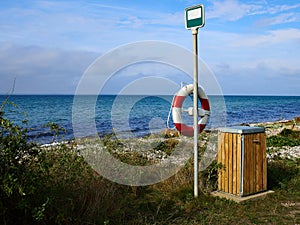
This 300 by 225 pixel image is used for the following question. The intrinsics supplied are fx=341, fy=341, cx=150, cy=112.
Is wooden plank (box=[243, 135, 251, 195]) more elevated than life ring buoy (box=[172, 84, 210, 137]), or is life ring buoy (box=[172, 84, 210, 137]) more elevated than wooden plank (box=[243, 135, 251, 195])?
life ring buoy (box=[172, 84, 210, 137])

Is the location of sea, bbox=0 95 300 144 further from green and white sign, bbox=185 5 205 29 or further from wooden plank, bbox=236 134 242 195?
green and white sign, bbox=185 5 205 29

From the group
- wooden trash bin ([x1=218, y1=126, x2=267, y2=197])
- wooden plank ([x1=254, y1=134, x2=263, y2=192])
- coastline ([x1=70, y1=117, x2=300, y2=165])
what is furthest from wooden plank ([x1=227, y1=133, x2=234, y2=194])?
coastline ([x1=70, y1=117, x2=300, y2=165])

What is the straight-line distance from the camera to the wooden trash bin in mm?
4699

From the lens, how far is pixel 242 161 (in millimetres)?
4684

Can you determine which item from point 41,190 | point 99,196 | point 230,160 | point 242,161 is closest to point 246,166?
point 242,161

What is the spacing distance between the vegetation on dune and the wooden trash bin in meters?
0.22

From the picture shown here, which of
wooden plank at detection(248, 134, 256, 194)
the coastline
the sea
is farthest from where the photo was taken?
the coastline

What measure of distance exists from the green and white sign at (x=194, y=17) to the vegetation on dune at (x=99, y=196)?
215cm

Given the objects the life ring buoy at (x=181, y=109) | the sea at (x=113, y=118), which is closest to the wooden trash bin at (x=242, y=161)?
the life ring buoy at (x=181, y=109)

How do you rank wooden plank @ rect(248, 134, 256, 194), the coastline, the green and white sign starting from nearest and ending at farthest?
the green and white sign
wooden plank @ rect(248, 134, 256, 194)
the coastline

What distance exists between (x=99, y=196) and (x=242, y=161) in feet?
6.69

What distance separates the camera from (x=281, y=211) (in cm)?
438

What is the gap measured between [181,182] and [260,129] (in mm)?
1386

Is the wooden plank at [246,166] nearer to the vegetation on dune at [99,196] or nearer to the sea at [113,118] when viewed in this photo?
the vegetation on dune at [99,196]
